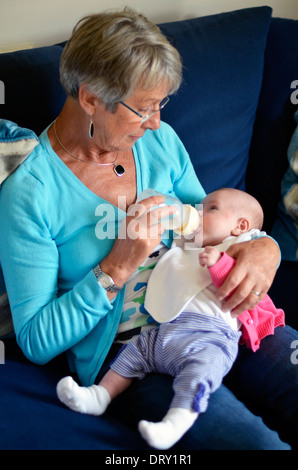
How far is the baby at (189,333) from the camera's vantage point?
3.83ft

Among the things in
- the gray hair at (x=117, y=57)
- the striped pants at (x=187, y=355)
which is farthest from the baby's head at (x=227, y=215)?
the gray hair at (x=117, y=57)

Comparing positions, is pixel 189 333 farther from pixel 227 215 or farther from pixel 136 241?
pixel 227 215

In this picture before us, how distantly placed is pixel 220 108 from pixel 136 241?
2.46 feet

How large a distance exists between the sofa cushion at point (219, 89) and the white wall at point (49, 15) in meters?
0.26

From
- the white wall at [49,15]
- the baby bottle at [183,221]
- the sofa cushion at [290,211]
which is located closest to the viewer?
the baby bottle at [183,221]

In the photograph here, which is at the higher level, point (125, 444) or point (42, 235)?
point (42, 235)

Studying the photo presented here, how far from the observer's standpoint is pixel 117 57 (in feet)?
4.04

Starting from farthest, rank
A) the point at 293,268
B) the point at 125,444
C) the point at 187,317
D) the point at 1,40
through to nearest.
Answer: the point at 293,268 → the point at 1,40 → the point at 187,317 → the point at 125,444

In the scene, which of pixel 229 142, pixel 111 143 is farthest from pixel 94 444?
pixel 229 142

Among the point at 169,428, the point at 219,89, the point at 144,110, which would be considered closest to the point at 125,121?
the point at 144,110

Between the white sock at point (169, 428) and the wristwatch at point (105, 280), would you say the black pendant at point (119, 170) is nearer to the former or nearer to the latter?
the wristwatch at point (105, 280)
